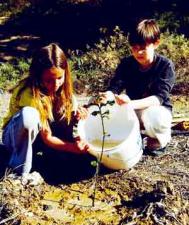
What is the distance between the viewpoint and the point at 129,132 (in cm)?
326

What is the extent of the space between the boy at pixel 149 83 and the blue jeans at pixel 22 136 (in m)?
0.60

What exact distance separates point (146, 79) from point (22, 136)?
0.86m

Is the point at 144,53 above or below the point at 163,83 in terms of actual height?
above

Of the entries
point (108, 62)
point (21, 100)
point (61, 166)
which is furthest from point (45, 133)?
point (108, 62)

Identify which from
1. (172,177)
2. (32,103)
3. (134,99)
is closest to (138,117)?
(134,99)

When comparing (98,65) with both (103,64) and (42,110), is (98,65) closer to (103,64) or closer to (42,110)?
(103,64)

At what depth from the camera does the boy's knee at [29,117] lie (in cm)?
291

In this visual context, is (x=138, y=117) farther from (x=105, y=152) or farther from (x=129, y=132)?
(x=105, y=152)

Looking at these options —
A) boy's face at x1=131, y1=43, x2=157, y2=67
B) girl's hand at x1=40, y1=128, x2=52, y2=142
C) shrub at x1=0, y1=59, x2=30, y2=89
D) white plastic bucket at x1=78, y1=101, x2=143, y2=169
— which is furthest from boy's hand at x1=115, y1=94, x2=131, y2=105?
shrub at x1=0, y1=59, x2=30, y2=89

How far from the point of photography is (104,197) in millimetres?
2967

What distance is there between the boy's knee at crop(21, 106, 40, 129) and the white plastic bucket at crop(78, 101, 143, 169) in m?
0.28

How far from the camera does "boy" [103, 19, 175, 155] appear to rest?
3295 mm

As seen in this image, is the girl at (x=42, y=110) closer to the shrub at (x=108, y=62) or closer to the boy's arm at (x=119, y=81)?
the boy's arm at (x=119, y=81)

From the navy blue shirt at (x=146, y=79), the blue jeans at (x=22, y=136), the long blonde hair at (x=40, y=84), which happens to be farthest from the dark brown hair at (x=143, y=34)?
the blue jeans at (x=22, y=136)
